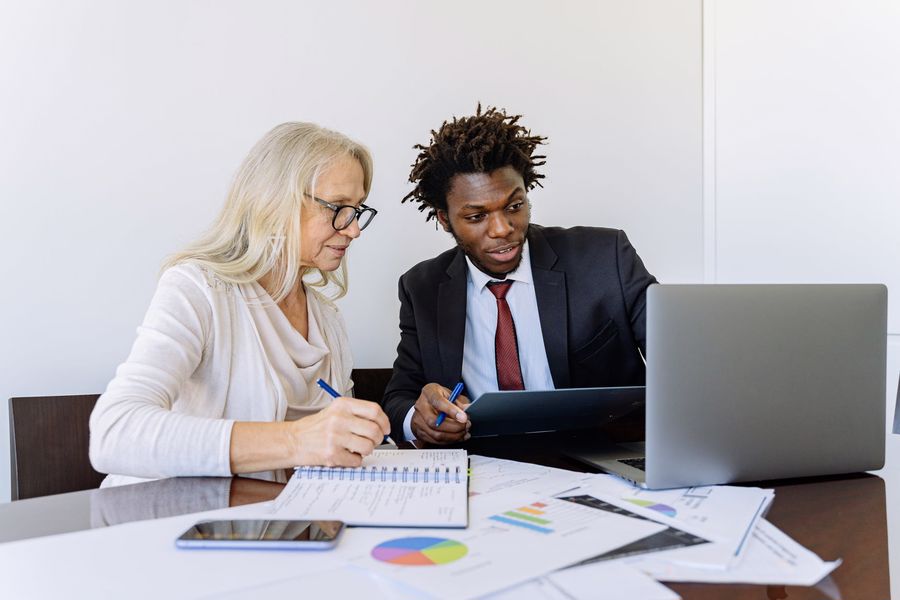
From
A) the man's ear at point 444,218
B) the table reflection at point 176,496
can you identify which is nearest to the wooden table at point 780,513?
the table reflection at point 176,496

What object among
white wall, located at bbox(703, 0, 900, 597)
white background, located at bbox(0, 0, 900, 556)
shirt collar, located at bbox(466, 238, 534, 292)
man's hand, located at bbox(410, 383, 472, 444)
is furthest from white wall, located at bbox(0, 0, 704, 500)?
man's hand, located at bbox(410, 383, 472, 444)

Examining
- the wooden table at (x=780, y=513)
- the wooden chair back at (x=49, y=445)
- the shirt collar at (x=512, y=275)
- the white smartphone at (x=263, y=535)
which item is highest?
the shirt collar at (x=512, y=275)

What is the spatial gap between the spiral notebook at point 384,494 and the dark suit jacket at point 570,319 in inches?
31.5

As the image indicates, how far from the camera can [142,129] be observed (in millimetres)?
2041

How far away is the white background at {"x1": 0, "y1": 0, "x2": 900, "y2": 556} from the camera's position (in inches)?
76.2

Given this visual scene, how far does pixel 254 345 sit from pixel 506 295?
0.76 m

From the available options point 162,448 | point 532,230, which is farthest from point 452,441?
point 532,230

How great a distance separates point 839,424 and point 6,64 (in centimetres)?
206

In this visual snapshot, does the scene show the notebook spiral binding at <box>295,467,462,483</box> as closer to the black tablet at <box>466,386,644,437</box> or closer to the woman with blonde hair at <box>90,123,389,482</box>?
the woman with blonde hair at <box>90,123,389,482</box>

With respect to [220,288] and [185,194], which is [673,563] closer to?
[220,288]

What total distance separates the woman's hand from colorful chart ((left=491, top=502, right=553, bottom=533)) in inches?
10.7

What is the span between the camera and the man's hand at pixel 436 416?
1.36 meters

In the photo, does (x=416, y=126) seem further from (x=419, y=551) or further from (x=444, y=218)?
(x=419, y=551)

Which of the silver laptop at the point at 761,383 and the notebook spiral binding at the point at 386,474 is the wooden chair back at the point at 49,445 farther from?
the silver laptop at the point at 761,383
